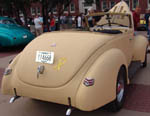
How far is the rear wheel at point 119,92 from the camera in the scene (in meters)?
3.39

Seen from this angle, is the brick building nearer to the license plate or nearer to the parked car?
the parked car

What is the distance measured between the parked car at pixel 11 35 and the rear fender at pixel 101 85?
275 inches

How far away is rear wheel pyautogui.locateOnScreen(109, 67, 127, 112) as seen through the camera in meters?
3.39

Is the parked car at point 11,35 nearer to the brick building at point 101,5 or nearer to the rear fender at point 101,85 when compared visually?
the rear fender at point 101,85

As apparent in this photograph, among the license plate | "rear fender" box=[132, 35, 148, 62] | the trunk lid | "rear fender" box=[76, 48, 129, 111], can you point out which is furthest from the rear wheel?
"rear fender" box=[132, 35, 148, 62]

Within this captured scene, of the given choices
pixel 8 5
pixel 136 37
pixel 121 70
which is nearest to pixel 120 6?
pixel 136 37

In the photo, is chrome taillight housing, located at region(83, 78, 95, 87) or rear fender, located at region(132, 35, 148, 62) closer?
chrome taillight housing, located at region(83, 78, 95, 87)

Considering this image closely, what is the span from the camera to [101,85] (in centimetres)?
294

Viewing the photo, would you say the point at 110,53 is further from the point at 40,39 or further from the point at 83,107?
the point at 40,39

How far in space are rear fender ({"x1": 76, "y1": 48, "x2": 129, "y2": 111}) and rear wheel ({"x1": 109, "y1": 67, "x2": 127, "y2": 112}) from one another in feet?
0.71

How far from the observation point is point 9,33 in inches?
378

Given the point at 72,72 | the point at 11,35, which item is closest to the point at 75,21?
the point at 11,35

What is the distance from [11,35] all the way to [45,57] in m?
6.75

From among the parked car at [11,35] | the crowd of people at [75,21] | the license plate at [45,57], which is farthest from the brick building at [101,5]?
the license plate at [45,57]
